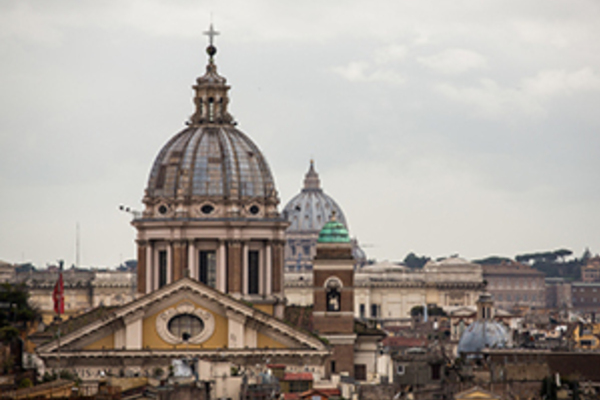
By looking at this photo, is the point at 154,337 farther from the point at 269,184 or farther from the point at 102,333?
the point at 269,184

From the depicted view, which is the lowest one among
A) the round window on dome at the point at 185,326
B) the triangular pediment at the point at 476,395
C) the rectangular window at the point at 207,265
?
the triangular pediment at the point at 476,395

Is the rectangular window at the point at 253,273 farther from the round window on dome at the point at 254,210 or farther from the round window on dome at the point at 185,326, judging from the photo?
the round window on dome at the point at 185,326

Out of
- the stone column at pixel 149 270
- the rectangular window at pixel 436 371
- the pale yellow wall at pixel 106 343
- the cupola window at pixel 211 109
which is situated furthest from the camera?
the cupola window at pixel 211 109

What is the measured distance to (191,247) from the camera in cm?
10838

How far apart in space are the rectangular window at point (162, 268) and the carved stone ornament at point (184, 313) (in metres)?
11.8

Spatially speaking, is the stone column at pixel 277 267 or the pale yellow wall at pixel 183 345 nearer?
the pale yellow wall at pixel 183 345

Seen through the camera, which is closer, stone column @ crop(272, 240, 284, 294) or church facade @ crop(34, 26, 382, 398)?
church facade @ crop(34, 26, 382, 398)

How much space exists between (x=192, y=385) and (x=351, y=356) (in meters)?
25.6

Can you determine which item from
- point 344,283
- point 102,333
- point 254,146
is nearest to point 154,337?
point 102,333

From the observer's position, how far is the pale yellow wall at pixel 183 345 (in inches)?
3809

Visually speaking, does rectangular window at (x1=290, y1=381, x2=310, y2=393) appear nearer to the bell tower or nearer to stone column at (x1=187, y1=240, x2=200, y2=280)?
the bell tower

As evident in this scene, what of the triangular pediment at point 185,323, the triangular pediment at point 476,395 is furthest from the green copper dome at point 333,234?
the triangular pediment at point 476,395

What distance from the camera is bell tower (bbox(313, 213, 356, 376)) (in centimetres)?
10200

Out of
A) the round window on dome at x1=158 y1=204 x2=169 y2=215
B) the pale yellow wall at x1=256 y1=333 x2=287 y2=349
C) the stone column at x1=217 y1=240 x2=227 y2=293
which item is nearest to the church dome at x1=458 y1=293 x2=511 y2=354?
the stone column at x1=217 y1=240 x2=227 y2=293
